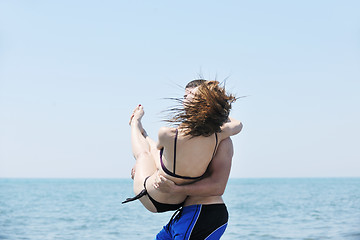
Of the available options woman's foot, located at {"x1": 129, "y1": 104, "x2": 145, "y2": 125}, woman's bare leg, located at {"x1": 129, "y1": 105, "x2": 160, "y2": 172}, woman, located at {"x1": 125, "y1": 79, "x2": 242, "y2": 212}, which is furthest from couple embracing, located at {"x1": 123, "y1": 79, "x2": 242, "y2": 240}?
woman's foot, located at {"x1": 129, "y1": 104, "x2": 145, "y2": 125}

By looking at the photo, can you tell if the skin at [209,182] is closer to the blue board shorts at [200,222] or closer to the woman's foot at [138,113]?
the blue board shorts at [200,222]

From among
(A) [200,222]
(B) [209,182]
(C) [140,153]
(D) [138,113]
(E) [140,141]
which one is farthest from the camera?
(D) [138,113]

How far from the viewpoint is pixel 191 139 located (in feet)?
9.79

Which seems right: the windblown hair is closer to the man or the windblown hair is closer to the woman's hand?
the man

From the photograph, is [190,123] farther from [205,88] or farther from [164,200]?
[164,200]

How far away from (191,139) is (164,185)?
354mm

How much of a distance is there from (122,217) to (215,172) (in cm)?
1746

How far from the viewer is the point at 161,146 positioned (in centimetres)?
313

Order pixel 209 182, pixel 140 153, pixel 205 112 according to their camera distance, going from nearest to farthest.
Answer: pixel 205 112 < pixel 209 182 < pixel 140 153

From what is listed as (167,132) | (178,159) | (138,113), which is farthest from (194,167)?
(138,113)

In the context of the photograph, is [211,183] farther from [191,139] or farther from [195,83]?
[195,83]

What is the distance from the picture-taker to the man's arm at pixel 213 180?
10.1ft

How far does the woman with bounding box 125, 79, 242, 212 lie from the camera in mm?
2973

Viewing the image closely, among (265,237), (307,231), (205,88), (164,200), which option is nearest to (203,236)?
(164,200)
